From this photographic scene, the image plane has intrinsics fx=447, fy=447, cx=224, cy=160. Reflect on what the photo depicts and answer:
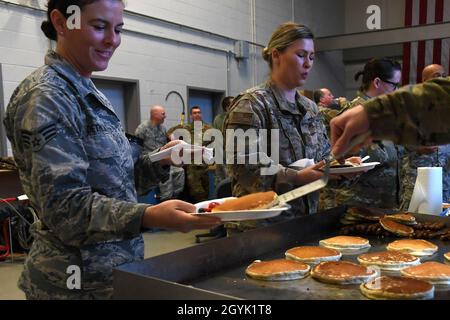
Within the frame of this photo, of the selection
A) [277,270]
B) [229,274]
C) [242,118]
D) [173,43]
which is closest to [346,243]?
[277,270]

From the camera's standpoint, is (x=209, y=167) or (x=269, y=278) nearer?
(x=269, y=278)

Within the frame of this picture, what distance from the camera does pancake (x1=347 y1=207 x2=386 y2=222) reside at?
85.0 inches

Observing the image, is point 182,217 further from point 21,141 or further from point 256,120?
point 256,120

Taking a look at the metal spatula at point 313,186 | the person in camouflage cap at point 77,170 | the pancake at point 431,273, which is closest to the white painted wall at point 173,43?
the person in camouflage cap at point 77,170

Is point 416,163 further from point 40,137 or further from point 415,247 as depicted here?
point 40,137

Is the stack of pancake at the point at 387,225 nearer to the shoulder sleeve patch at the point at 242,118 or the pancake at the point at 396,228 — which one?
the pancake at the point at 396,228

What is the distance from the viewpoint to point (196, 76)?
7.27 meters

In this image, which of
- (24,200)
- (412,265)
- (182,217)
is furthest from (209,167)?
(182,217)

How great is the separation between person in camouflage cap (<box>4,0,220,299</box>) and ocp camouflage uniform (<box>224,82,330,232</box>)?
0.71m

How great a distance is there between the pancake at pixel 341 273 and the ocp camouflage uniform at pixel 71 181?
0.62 meters

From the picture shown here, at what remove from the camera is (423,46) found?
938cm

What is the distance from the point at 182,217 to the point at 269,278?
0.47 metres

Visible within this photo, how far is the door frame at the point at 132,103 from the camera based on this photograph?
20.4 ft

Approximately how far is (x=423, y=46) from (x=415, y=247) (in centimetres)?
868
